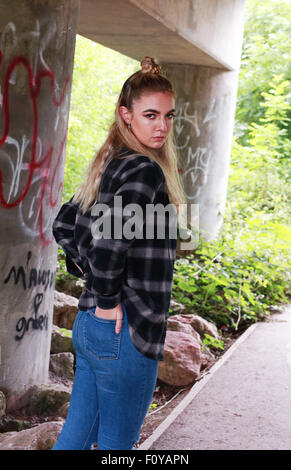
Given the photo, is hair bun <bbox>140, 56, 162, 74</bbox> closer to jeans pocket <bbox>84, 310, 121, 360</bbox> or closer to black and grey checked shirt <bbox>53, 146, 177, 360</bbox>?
black and grey checked shirt <bbox>53, 146, 177, 360</bbox>

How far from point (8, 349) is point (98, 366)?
2.11 metres

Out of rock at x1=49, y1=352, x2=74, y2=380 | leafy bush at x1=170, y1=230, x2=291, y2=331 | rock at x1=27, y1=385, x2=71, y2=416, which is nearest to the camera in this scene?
rock at x1=27, y1=385, x2=71, y2=416

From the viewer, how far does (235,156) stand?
16484 millimetres

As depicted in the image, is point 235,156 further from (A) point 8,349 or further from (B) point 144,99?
(B) point 144,99

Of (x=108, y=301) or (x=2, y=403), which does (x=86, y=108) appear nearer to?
(x=2, y=403)

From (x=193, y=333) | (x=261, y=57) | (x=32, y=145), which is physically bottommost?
(x=193, y=333)

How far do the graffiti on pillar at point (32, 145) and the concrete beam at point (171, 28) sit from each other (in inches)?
94.8

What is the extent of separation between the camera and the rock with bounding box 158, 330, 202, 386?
531 cm

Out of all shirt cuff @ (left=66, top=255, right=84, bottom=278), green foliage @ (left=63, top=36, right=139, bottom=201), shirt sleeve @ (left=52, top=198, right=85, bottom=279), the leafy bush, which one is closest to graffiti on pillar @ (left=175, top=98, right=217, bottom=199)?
the leafy bush

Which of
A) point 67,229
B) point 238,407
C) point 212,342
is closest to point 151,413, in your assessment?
point 238,407

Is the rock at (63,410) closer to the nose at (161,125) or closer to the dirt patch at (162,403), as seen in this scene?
the dirt patch at (162,403)

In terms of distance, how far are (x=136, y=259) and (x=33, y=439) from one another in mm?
1726

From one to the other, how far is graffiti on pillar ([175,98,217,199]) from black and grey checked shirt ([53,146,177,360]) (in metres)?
7.91

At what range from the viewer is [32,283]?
4.40 metres
